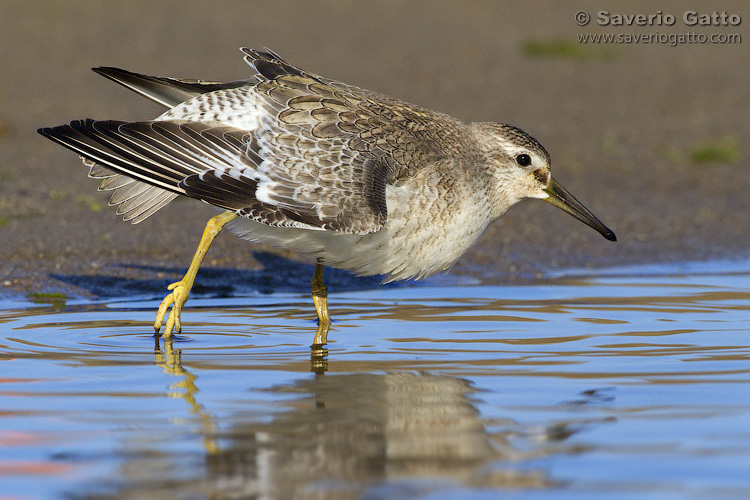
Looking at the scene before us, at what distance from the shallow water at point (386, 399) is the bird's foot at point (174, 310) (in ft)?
0.44

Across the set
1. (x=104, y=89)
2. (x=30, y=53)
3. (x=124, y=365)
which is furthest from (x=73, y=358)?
(x=30, y=53)

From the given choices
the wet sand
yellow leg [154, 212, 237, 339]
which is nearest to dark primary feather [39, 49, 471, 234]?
yellow leg [154, 212, 237, 339]

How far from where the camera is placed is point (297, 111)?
26.0 feet

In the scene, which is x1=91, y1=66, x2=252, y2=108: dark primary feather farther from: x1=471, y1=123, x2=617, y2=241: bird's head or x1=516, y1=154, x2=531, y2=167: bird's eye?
x1=516, y1=154, x2=531, y2=167: bird's eye

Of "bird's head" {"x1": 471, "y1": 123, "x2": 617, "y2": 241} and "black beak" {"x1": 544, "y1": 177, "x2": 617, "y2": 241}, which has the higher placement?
"bird's head" {"x1": 471, "y1": 123, "x2": 617, "y2": 241}

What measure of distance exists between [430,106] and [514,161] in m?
7.53

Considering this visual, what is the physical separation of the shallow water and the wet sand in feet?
4.66

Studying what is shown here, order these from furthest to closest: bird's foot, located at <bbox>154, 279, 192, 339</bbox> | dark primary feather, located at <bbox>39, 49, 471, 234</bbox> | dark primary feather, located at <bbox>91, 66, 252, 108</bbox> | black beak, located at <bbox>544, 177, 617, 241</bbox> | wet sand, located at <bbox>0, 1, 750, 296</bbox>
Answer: wet sand, located at <bbox>0, 1, 750, 296</bbox>, black beak, located at <bbox>544, 177, 617, 241</bbox>, dark primary feather, located at <bbox>91, 66, 252, 108</bbox>, bird's foot, located at <bbox>154, 279, 192, 339</bbox>, dark primary feather, located at <bbox>39, 49, 471, 234</bbox>

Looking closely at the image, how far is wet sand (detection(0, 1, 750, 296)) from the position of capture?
10.7 m

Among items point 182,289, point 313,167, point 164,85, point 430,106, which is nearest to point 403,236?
point 313,167

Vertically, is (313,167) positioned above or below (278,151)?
below

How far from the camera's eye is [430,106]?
52.3ft

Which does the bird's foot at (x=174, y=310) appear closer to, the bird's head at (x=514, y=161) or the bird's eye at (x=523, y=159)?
the bird's head at (x=514, y=161)

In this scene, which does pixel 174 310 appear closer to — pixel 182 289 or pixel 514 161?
pixel 182 289
